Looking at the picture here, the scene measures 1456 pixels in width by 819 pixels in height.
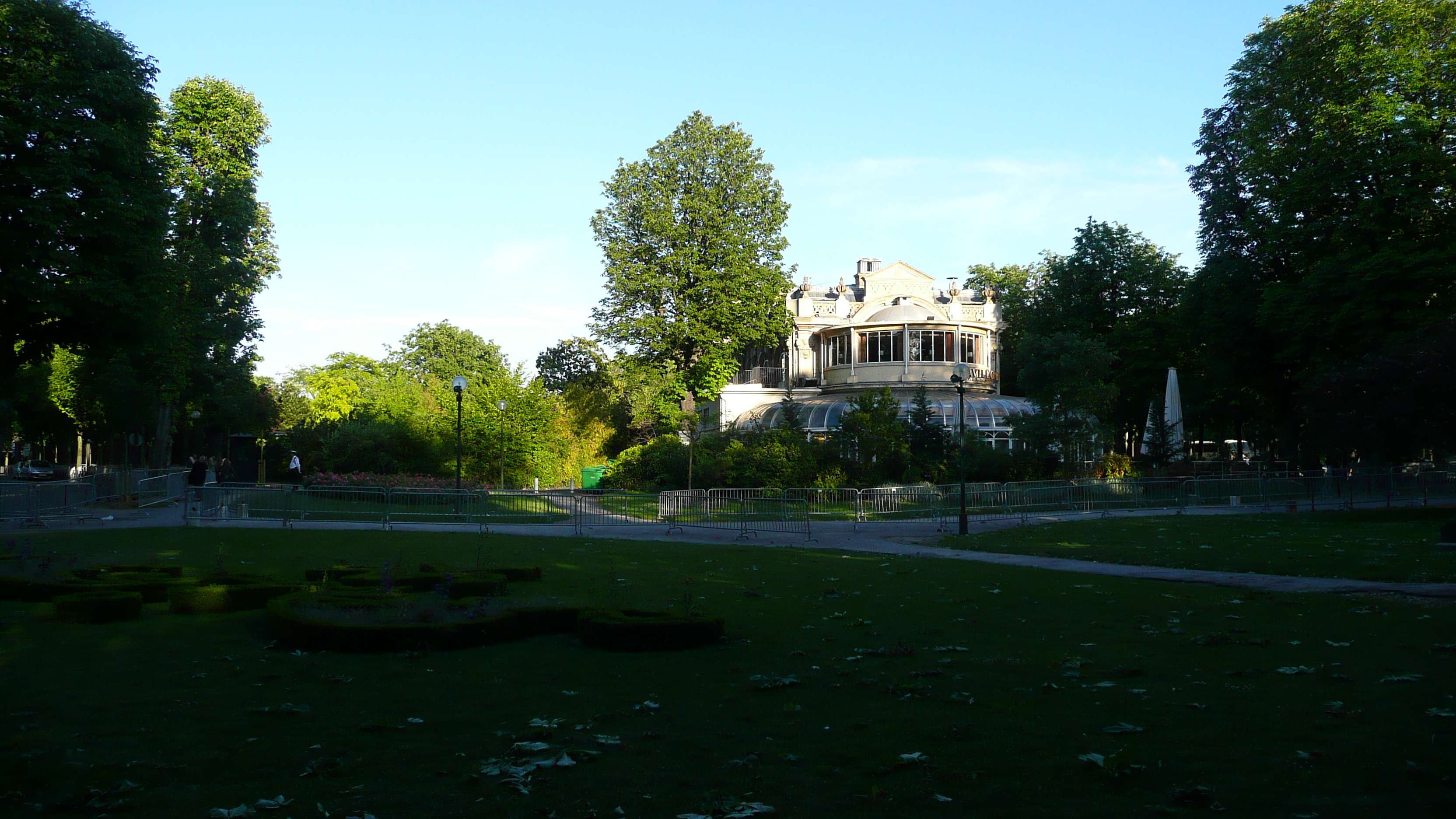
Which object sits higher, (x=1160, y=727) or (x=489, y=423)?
(x=489, y=423)

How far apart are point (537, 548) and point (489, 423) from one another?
20469 millimetres

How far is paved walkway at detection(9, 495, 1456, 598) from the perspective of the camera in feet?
48.4

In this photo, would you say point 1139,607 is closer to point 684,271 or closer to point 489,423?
point 489,423

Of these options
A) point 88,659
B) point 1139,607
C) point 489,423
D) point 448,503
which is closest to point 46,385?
point 489,423

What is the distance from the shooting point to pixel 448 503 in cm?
2927

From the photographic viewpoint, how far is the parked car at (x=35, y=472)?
200 feet

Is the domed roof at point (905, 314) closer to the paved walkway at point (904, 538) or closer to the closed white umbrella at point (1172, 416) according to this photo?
the closed white umbrella at point (1172, 416)

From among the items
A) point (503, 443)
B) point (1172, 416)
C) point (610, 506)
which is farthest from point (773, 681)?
point (1172, 416)

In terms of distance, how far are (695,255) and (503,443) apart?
525 inches

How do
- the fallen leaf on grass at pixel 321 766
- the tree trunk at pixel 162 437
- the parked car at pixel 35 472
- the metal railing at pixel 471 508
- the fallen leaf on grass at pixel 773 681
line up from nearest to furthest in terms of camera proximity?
the fallen leaf on grass at pixel 321 766
the fallen leaf on grass at pixel 773 681
the metal railing at pixel 471 508
the tree trunk at pixel 162 437
the parked car at pixel 35 472

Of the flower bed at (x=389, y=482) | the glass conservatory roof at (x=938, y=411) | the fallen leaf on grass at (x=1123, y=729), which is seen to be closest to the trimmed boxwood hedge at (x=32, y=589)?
the fallen leaf on grass at (x=1123, y=729)

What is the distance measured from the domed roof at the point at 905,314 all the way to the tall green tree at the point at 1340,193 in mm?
13432

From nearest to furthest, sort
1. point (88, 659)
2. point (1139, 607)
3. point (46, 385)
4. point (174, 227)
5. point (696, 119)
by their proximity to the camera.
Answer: point (88, 659) < point (1139, 607) < point (174, 227) < point (696, 119) < point (46, 385)

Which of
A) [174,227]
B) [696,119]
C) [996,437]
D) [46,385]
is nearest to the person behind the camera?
[174,227]
